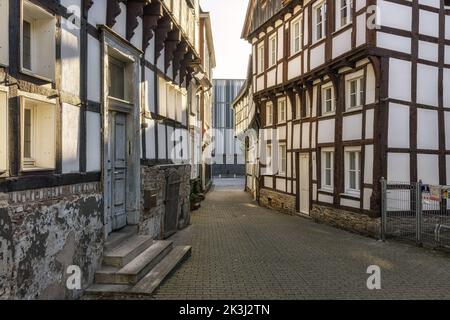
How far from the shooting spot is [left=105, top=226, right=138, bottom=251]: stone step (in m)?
7.19

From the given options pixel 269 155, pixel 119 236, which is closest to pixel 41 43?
pixel 119 236

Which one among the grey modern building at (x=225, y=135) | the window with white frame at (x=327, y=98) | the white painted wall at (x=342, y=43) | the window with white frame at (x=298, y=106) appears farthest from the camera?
the grey modern building at (x=225, y=135)

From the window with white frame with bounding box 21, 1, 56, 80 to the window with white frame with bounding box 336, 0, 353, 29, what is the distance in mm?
9854

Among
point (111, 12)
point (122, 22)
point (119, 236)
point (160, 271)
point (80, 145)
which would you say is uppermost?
point (122, 22)

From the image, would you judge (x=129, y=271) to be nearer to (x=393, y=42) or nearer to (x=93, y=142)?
(x=93, y=142)

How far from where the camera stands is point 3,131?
166 inches

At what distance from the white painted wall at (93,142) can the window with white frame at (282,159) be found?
42.8ft

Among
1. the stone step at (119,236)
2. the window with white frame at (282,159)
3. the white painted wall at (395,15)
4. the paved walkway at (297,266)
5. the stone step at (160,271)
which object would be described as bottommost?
the paved walkway at (297,266)

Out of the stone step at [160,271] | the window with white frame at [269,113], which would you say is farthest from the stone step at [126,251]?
the window with white frame at [269,113]

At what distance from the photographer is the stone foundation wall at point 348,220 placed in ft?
38.7

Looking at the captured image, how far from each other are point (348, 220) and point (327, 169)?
2.33 m

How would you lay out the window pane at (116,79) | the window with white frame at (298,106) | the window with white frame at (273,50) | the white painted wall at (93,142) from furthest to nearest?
1. the window with white frame at (273,50)
2. the window with white frame at (298,106)
3. the window pane at (116,79)
4. the white painted wall at (93,142)

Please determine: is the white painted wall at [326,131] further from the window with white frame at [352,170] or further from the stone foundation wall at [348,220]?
the stone foundation wall at [348,220]

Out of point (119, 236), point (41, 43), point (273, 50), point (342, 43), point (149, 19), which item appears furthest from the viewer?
point (273, 50)
